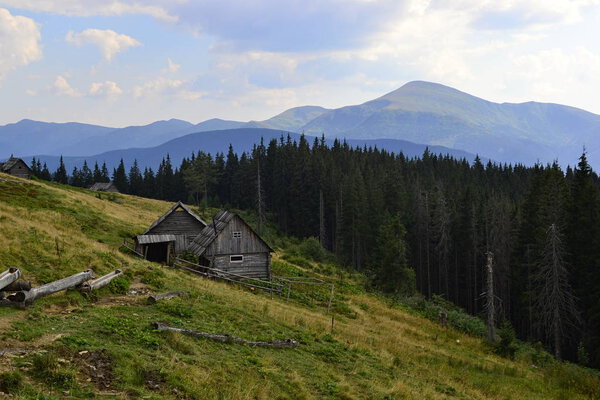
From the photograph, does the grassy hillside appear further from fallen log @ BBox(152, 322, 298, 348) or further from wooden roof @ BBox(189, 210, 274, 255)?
wooden roof @ BBox(189, 210, 274, 255)

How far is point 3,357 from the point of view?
31.9 ft

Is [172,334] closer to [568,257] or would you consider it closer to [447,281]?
[568,257]

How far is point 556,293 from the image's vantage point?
40250mm

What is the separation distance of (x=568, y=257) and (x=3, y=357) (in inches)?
1867

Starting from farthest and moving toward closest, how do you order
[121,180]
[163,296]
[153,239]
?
[121,180], [153,239], [163,296]

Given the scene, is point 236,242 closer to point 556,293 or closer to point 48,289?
point 48,289

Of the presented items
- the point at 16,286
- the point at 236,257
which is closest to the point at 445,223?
the point at 236,257

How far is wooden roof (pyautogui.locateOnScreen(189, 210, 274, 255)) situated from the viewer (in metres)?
36.7

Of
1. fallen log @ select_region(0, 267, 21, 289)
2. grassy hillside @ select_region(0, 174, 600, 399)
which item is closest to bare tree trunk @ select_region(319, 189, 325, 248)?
grassy hillside @ select_region(0, 174, 600, 399)

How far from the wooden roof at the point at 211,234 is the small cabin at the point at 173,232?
184cm

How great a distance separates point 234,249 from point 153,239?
700 cm

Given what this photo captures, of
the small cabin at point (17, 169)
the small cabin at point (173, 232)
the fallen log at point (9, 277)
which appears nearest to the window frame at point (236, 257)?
the small cabin at point (173, 232)

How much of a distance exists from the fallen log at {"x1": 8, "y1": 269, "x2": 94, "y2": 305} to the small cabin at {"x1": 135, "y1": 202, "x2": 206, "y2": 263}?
2156 cm

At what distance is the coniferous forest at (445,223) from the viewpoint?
42562 mm
